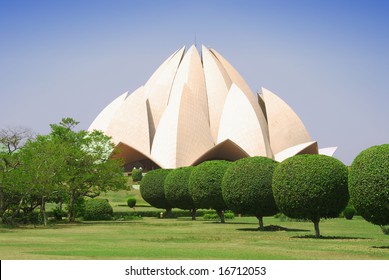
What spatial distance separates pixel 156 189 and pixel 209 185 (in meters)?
10.1

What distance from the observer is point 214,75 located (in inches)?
2933

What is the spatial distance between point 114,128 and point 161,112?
7496 millimetres

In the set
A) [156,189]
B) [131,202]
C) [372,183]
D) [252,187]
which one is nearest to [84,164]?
[156,189]

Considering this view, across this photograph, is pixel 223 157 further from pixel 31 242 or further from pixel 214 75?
pixel 31 242

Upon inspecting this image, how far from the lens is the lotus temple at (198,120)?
212 feet

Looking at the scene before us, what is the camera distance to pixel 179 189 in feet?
120

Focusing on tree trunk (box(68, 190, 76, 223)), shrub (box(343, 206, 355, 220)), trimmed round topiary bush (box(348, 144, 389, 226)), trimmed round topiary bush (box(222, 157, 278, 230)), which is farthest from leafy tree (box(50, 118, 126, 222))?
trimmed round topiary bush (box(348, 144, 389, 226))

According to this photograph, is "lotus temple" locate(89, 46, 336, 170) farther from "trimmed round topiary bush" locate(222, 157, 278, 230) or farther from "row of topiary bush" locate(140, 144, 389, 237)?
"trimmed round topiary bush" locate(222, 157, 278, 230)

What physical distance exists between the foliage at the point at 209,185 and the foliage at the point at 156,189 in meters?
8.52

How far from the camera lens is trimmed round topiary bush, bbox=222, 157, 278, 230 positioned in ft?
83.6

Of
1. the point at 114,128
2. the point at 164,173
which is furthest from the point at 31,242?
the point at 114,128

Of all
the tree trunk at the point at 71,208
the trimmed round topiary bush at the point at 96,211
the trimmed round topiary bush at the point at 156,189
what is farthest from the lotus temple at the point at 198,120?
the tree trunk at the point at 71,208

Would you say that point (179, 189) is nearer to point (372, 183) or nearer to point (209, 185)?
point (209, 185)

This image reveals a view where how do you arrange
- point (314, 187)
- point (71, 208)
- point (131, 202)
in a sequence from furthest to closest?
point (131, 202)
point (71, 208)
point (314, 187)
